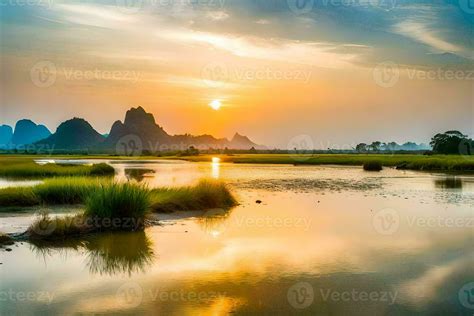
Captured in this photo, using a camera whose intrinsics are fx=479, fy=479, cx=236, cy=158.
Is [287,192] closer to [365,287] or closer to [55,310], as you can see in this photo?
[365,287]

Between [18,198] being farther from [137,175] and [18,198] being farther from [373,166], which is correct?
[373,166]

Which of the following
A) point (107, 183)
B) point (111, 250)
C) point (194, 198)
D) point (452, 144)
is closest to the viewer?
point (111, 250)

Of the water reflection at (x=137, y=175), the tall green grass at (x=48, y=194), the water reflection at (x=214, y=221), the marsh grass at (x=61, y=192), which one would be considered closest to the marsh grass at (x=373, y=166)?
the water reflection at (x=137, y=175)

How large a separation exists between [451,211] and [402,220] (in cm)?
364

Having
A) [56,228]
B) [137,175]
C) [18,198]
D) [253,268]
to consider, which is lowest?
[253,268]

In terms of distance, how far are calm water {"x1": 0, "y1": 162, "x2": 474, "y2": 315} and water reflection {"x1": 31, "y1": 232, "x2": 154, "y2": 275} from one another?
3 centimetres

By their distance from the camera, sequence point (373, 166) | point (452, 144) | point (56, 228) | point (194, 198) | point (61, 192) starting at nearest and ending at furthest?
1. point (56, 228)
2. point (194, 198)
3. point (61, 192)
4. point (373, 166)
5. point (452, 144)

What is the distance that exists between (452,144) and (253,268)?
110626 mm

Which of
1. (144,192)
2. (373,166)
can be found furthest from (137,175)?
(373,166)

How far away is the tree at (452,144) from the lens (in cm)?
10668

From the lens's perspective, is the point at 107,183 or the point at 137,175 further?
the point at 137,175

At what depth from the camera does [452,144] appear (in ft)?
361

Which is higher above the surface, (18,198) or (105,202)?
(105,202)

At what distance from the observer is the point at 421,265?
37.4ft
